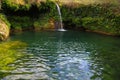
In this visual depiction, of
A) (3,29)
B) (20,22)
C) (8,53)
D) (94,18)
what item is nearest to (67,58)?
(8,53)

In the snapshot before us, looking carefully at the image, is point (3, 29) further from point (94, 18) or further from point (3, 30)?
point (94, 18)

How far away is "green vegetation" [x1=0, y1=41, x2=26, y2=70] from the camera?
25106 millimetres

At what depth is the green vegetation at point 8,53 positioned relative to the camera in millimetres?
25106

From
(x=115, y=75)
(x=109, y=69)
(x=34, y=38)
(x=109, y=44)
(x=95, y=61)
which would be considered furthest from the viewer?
(x=34, y=38)

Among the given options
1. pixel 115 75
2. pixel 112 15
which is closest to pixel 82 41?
pixel 112 15

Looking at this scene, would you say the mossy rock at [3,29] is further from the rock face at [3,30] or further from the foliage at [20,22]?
the foliage at [20,22]

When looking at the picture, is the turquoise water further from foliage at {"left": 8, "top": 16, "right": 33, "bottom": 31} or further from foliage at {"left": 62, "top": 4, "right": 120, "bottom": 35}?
foliage at {"left": 8, "top": 16, "right": 33, "bottom": 31}

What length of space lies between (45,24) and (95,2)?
29.4 feet

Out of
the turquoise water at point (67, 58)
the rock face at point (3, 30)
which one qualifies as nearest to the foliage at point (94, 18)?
the turquoise water at point (67, 58)

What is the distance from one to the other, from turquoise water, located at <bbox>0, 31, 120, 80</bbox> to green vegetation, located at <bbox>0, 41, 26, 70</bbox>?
0.62m

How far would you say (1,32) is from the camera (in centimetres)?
3622

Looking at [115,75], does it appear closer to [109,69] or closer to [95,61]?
[109,69]

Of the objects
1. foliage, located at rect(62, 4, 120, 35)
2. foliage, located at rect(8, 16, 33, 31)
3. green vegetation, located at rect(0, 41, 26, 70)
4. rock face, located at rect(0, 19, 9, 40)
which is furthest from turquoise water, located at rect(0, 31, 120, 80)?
foliage, located at rect(8, 16, 33, 31)

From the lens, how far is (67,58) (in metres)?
28.0
